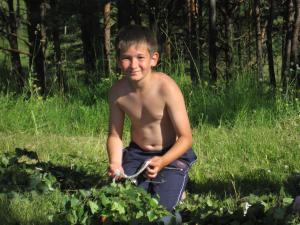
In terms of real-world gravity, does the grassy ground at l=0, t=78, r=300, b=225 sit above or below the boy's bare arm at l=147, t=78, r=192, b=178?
below

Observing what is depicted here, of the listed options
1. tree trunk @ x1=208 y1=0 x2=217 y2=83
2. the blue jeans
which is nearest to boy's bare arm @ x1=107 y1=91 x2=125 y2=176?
the blue jeans

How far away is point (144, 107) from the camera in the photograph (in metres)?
3.49

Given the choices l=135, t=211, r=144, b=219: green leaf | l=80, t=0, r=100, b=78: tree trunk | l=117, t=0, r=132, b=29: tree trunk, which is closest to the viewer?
l=135, t=211, r=144, b=219: green leaf

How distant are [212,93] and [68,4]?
4.21 m

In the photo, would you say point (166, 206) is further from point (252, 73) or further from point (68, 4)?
point (68, 4)

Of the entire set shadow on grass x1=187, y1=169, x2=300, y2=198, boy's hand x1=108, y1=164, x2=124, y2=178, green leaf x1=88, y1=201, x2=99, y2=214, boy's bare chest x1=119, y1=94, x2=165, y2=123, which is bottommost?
shadow on grass x1=187, y1=169, x2=300, y2=198

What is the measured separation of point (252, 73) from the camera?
19.9 ft

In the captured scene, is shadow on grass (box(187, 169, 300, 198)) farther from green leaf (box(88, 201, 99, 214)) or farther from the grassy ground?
green leaf (box(88, 201, 99, 214))

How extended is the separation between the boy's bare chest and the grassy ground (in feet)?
1.82

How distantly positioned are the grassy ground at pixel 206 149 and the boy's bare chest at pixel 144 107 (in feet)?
1.82

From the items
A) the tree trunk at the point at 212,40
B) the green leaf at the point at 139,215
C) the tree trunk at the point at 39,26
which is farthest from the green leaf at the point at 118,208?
the tree trunk at the point at 39,26

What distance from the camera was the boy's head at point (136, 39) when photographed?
3.30 m

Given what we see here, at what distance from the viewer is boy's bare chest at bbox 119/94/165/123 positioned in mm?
3449

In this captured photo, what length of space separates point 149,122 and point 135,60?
0.44m
